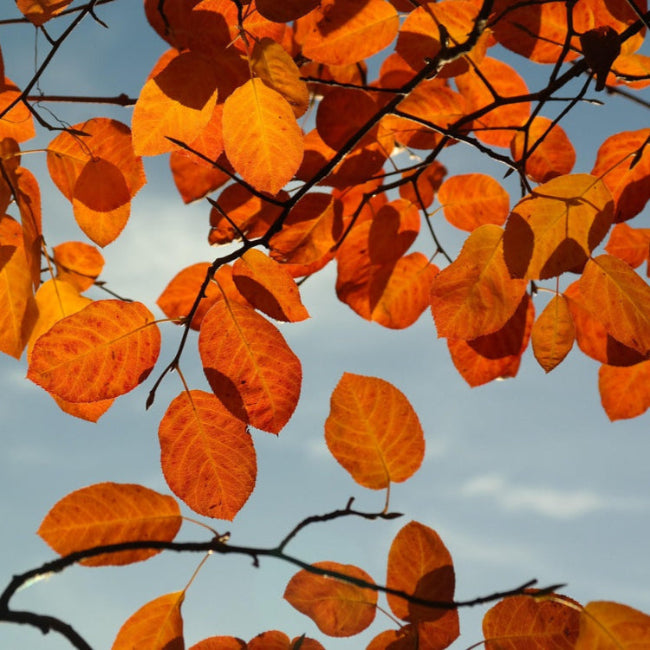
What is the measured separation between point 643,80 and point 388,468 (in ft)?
1.95

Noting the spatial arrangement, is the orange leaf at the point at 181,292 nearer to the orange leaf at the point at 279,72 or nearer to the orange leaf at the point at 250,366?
the orange leaf at the point at 250,366

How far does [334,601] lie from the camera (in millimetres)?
812

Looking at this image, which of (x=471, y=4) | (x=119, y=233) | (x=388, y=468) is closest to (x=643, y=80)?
(x=471, y=4)

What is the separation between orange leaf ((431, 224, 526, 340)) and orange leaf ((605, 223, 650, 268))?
0.29m

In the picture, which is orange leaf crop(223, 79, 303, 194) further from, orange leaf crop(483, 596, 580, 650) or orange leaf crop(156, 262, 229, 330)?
orange leaf crop(483, 596, 580, 650)

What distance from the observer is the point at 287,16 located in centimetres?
77

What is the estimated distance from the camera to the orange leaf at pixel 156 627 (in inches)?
31.3

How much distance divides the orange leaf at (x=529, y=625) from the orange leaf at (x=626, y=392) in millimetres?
438

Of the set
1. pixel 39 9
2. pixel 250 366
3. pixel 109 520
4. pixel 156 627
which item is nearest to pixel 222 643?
pixel 156 627

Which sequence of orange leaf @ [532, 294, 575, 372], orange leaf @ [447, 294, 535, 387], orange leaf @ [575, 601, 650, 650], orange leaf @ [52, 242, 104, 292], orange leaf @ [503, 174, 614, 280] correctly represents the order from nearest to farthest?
orange leaf @ [575, 601, 650, 650] → orange leaf @ [503, 174, 614, 280] → orange leaf @ [532, 294, 575, 372] → orange leaf @ [447, 294, 535, 387] → orange leaf @ [52, 242, 104, 292]

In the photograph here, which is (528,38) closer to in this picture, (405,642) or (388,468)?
(388,468)

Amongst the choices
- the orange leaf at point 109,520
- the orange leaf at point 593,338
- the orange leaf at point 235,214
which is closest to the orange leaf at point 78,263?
the orange leaf at point 235,214

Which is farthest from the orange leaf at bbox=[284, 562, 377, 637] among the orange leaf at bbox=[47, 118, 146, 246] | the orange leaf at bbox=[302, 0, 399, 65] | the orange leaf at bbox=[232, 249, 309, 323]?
the orange leaf at bbox=[302, 0, 399, 65]

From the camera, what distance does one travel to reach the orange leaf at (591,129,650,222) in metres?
0.98
